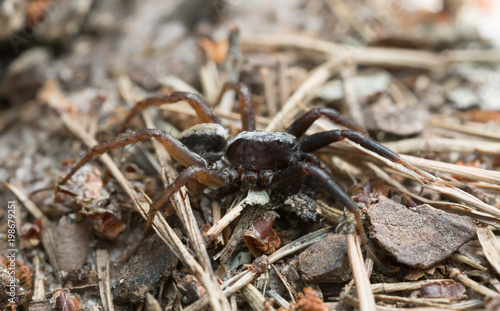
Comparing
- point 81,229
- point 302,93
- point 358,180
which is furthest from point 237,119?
point 81,229

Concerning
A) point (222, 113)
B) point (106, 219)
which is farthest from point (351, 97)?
point (106, 219)

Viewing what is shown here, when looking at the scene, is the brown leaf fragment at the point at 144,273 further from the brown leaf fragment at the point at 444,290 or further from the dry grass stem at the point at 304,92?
the brown leaf fragment at the point at 444,290

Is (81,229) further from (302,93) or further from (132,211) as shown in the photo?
(302,93)

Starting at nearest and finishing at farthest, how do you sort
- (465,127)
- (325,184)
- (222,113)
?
(325,184) < (465,127) < (222,113)

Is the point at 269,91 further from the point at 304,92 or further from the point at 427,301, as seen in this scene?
the point at 427,301

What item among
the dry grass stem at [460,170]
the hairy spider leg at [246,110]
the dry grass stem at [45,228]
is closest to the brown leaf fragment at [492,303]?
the dry grass stem at [460,170]

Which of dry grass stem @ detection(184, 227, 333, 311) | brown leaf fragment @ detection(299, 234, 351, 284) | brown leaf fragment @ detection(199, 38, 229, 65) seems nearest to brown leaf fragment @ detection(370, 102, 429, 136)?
dry grass stem @ detection(184, 227, 333, 311)

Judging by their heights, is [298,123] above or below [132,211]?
above
